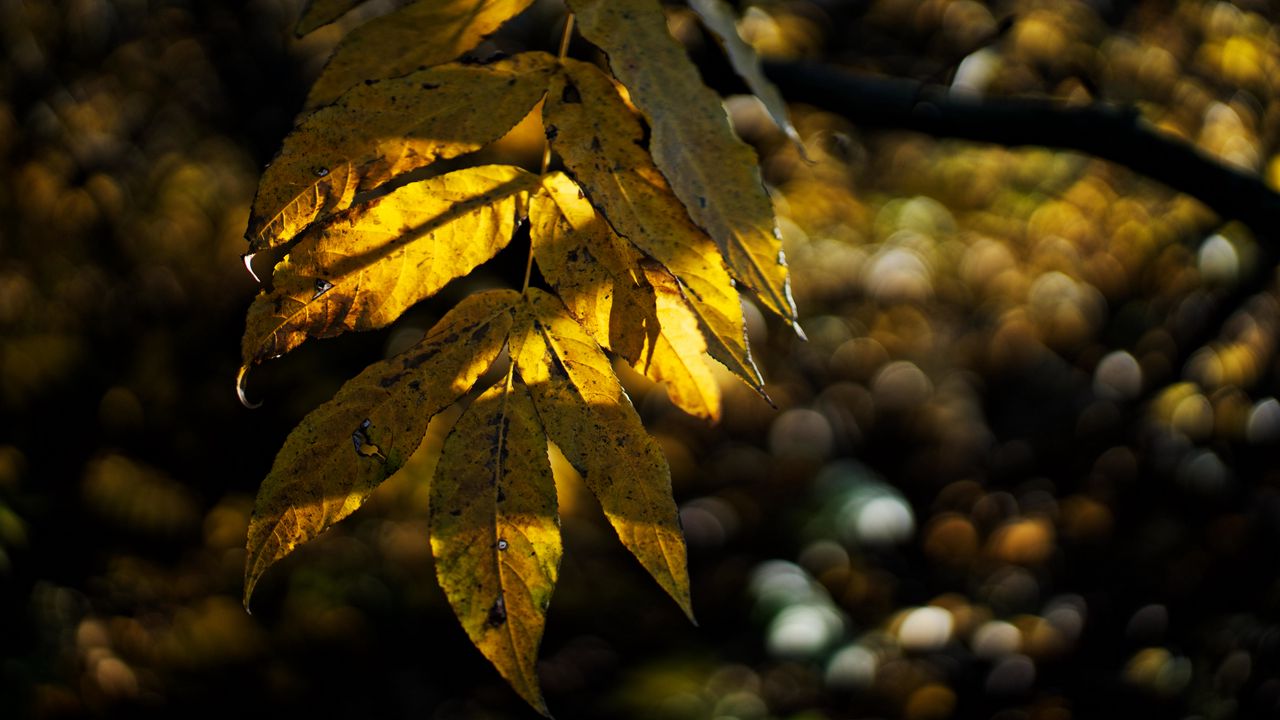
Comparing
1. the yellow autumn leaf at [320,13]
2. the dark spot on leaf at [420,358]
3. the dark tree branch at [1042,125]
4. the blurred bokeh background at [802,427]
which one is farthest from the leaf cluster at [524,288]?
the blurred bokeh background at [802,427]

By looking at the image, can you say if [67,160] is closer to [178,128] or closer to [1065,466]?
[178,128]

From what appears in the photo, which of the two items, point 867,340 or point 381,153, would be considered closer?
point 381,153

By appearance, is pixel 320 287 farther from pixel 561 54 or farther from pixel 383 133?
pixel 561 54

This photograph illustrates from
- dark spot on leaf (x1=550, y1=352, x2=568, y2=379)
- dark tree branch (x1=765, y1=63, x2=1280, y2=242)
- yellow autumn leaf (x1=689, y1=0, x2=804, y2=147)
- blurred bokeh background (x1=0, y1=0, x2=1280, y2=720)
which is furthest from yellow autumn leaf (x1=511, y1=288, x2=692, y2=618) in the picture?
blurred bokeh background (x1=0, y1=0, x2=1280, y2=720)

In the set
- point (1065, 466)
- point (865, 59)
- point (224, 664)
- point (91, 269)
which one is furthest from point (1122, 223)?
point (91, 269)

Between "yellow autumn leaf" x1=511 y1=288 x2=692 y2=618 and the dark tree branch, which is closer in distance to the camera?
"yellow autumn leaf" x1=511 y1=288 x2=692 y2=618

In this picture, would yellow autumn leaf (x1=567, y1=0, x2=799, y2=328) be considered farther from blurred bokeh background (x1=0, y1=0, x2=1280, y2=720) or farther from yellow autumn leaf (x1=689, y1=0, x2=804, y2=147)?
blurred bokeh background (x1=0, y1=0, x2=1280, y2=720)

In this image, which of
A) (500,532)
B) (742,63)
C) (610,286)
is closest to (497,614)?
(500,532)
